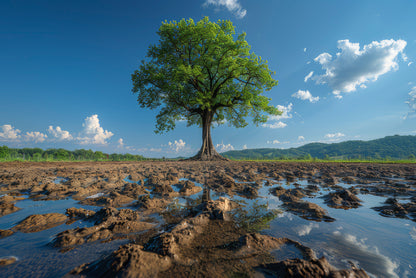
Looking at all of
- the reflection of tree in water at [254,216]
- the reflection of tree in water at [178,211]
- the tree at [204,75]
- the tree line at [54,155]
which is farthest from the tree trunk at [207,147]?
the reflection of tree in water at [254,216]

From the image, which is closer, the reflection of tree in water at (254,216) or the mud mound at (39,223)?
the mud mound at (39,223)

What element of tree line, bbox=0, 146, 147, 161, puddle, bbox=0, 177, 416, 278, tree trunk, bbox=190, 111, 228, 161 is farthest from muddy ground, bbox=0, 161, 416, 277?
tree trunk, bbox=190, 111, 228, 161

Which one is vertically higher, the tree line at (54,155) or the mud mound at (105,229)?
the tree line at (54,155)

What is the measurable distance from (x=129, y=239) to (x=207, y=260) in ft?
2.73

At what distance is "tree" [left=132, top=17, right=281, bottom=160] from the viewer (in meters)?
16.8

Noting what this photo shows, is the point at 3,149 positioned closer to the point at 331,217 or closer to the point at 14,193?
the point at 14,193

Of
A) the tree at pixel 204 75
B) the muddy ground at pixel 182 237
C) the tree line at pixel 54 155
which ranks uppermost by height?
the tree at pixel 204 75

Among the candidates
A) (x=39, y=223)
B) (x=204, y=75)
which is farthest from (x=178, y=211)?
(x=204, y=75)

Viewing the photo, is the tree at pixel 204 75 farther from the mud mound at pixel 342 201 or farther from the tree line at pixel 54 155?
the mud mound at pixel 342 201

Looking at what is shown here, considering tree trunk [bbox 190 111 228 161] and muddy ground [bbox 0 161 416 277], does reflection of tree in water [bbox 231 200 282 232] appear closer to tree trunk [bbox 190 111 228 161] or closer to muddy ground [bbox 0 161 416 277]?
muddy ground [bbox 0 161 416 277]

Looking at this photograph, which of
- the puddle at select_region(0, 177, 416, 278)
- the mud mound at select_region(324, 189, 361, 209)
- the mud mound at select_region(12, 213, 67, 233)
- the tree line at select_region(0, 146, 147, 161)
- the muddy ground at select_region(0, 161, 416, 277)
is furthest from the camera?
the tree line at select_region(0, 146, 147, 161)

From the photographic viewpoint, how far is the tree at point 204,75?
16.8 m

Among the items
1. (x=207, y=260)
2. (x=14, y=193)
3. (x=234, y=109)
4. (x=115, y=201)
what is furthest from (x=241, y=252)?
(x=234, y=109)

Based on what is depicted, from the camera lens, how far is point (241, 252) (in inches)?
52.0
